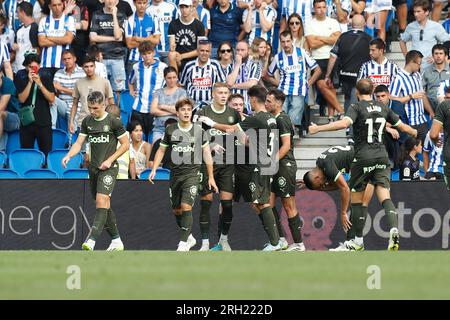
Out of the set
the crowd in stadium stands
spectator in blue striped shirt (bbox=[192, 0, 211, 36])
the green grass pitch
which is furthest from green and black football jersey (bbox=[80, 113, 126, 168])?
spectator in blue striped shirt (bbox=[192, 0, 211, 36])

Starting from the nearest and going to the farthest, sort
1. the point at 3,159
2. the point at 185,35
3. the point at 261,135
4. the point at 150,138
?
the point at 261,135
the point at 3,159
the point at 150,138
the point at 185,35

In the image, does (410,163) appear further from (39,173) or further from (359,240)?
(39,173)

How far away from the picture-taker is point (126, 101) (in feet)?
76.9

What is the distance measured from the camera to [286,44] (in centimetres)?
2205

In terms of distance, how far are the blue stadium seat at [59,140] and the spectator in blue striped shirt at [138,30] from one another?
1902 mm

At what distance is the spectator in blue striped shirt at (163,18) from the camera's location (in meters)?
23.5

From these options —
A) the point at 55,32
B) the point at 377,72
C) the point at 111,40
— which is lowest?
the point at 377,72

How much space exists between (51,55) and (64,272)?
1002 centimetres

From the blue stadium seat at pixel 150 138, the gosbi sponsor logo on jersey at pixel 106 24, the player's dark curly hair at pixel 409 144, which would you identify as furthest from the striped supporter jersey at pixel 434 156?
the gosbi sponsor logo on jersey at pixel 106 24

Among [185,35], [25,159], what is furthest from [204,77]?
[25,159]

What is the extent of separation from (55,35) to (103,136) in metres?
6.09

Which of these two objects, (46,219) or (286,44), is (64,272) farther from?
(286,44)
